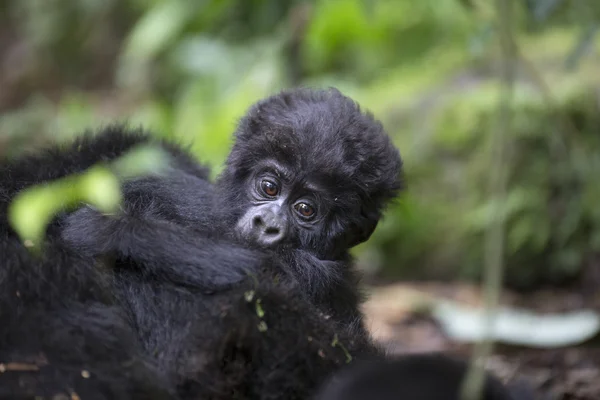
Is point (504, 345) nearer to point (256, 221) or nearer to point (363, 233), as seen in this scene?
point (363, 233)

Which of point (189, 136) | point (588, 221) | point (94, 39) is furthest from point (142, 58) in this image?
point (588, 221)

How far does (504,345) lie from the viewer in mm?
4855

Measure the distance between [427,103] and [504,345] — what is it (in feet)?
9.41

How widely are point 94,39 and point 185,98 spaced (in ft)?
15.4

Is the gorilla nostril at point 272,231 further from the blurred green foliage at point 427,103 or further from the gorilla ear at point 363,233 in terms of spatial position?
the blurred green foliage at point 427,103

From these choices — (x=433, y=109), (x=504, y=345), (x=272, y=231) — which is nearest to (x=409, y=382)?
(x=272, y=231)

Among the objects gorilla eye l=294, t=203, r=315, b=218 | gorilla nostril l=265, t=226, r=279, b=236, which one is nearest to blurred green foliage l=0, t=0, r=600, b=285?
gorilla eye l=294, t=203, r=315, b=218

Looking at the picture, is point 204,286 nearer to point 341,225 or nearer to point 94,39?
point 341,225

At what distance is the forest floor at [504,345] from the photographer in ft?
12.7

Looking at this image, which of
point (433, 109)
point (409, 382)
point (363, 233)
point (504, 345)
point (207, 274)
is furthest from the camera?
point (433, 109)

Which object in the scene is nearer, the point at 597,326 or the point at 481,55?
the point at 597,326

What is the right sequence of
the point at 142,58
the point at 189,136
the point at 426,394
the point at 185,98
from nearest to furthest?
the point at 426,394
the point at 189,136
the point at 185,98
the point at 142,58

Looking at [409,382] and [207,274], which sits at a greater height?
[409,382]

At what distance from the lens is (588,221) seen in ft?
20.5
